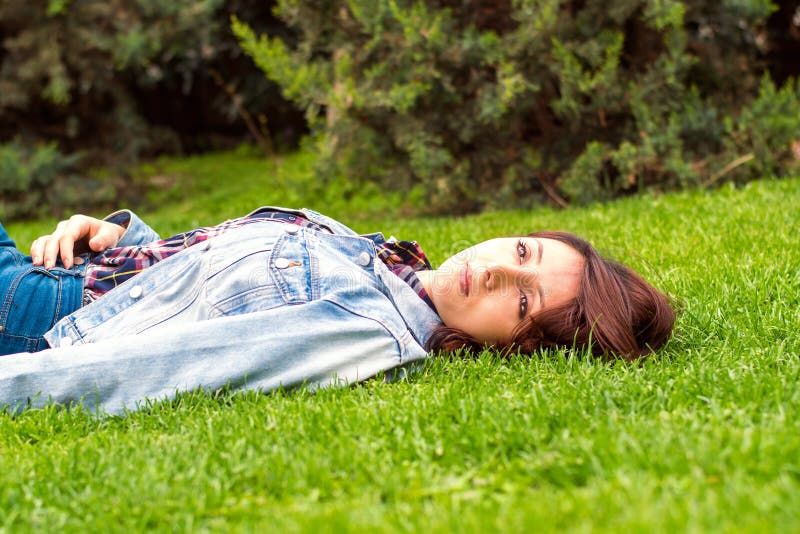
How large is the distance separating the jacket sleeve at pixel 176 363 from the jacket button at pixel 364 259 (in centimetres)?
41

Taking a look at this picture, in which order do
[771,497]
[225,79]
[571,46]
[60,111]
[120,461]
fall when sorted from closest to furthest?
[771,497]
[120,461]
[571,46]
[60,111]
[225,79]

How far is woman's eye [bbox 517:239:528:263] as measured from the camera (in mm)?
2801

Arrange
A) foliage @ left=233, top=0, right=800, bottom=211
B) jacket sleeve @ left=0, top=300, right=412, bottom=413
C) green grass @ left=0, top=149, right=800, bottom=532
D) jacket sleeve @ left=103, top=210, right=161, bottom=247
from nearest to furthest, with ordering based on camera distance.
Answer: green grass @ left=0, top=149, right=800, bottom=532
jacket sleeve @ left=0, top=300, right=412, bottom=413
jacket sleeve @ left=103, top=210, right=161, bottom=247
foliage @ left=233, top=0, right=800, bottom=211

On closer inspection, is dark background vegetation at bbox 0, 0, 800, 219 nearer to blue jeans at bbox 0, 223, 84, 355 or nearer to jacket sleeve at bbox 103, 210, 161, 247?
jacket sleeve at bbox 103, 210, 161, 247

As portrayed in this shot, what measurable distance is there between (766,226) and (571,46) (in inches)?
83.3

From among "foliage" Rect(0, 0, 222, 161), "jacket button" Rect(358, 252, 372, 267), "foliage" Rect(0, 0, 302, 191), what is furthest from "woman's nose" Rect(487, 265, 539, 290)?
"foliage" Rect(0, 0, 222, 161)

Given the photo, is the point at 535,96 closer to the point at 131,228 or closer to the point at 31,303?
the point at 131,228

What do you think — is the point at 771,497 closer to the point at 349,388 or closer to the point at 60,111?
the point at 349,388

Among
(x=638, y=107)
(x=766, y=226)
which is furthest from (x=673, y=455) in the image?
(x=638, y=107)

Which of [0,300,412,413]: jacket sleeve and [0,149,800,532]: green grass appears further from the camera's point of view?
[0,300,412,413]: jacket sleeve

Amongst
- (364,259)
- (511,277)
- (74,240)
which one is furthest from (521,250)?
(74,240)

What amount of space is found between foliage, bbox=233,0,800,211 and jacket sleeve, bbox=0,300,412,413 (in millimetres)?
3535

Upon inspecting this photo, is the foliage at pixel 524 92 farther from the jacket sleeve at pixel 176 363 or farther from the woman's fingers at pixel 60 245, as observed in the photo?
the jacket sleeve at pixel 176 363

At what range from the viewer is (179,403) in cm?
241
